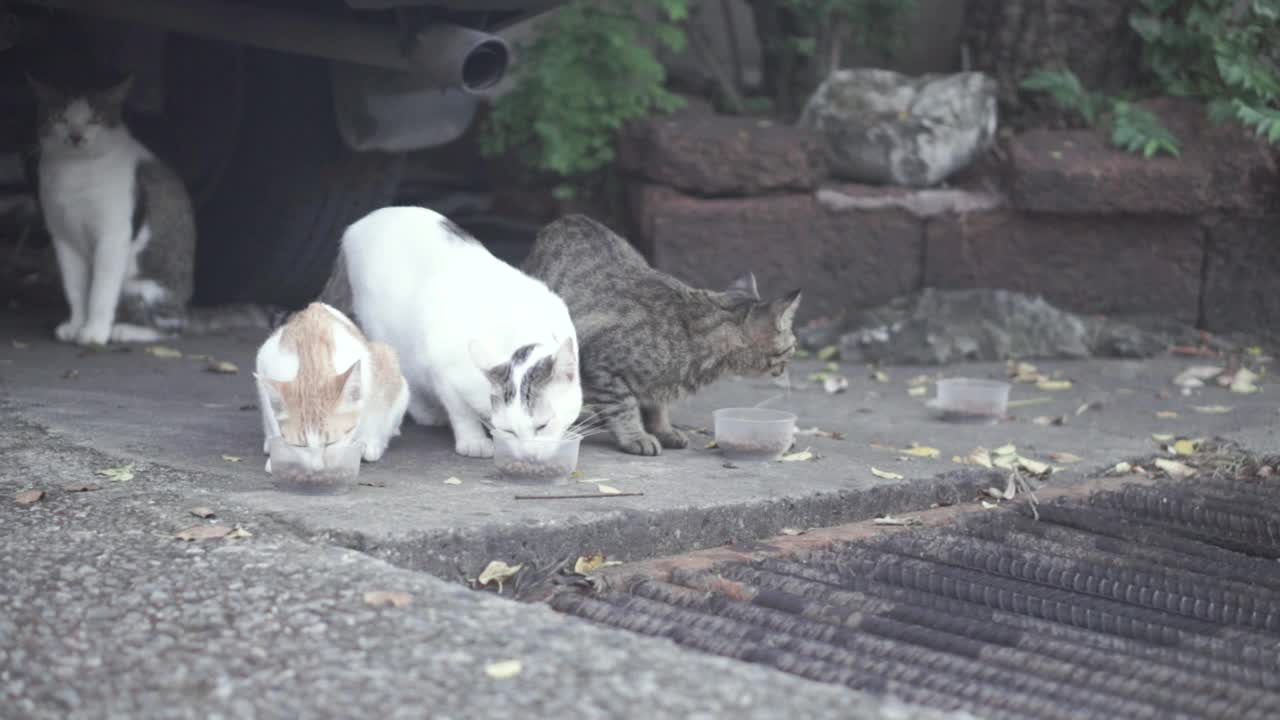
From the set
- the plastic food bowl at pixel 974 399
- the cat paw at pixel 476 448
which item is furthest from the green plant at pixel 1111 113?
the cat paw at pixel 476 448

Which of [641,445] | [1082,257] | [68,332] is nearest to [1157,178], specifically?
[1082,257]

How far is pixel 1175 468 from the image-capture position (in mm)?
4105

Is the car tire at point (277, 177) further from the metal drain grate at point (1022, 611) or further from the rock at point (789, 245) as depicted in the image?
the metal drain grate at point (1022, 611)

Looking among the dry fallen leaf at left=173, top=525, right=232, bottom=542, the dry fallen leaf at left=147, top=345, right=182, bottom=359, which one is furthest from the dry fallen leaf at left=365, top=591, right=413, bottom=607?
the dry fallen leaf at left=147, top=345, right=182, bottom=359

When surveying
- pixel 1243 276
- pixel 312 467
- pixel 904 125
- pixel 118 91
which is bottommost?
pixel 312 467

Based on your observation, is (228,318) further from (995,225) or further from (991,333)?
(995,225)

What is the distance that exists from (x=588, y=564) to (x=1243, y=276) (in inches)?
173

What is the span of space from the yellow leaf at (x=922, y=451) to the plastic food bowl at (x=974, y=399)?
1.65 ft

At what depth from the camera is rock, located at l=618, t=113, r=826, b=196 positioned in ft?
20.4

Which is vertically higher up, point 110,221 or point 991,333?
point 110,221

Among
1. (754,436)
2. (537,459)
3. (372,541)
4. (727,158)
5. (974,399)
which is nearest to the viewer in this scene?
(372,541)

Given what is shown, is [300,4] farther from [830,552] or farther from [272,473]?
[830,552]

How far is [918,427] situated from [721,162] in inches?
79.2

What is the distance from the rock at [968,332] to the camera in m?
5.95
